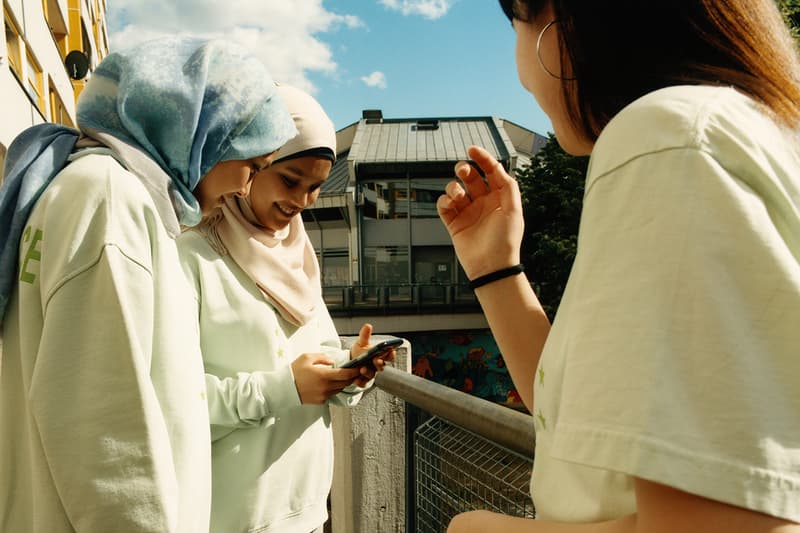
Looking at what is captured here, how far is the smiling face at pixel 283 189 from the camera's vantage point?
6.90ft

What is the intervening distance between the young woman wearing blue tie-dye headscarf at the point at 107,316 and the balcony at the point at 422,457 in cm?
67

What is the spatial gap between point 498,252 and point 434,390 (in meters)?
0.67

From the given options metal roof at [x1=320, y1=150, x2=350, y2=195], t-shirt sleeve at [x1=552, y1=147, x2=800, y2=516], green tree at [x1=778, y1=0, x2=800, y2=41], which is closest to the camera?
t-shirt sleeve at [x1=552, y1=147, x2=800, y2=516]

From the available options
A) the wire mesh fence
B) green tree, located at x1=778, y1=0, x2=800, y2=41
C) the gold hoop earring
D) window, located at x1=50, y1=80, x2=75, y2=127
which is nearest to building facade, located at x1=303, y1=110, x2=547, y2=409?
window, located at x1=50, y1=80, x2=75, y2=127

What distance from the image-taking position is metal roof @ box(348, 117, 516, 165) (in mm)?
24156

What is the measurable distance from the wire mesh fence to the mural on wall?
20.7 meters

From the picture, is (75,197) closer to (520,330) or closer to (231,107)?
(231,107)

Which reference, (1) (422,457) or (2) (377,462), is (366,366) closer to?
(1) (422,457)

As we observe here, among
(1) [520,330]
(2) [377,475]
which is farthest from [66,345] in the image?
(2) [377,475]

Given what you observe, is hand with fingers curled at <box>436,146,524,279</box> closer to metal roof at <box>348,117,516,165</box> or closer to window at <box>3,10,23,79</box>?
window at <box>3,10,23,79</box>

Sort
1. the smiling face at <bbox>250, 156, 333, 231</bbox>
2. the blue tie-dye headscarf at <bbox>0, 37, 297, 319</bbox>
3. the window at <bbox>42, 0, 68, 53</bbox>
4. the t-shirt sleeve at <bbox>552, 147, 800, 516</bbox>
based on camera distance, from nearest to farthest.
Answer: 1. the t-shirt sleeve at <bbox>552, 147, 800, 516</bbox>
2. the blue tie-dye headscarf at <bbox>0, 37, 297, 319</bbox>
3. the smiling face at <bbox>250, 156, 333, 231</bbox>
4. the window at <bbox>42, 0, 68, 53</bbox>

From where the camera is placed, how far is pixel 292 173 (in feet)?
7.04

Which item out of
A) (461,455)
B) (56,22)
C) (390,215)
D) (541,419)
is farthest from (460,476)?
(390,215)

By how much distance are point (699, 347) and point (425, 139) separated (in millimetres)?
25691
